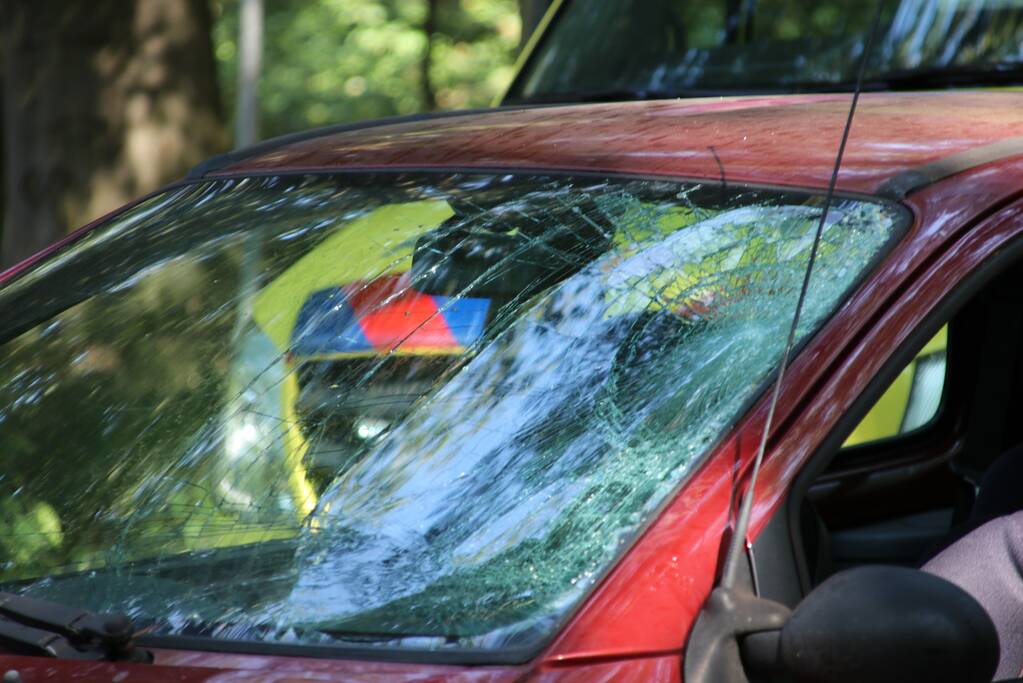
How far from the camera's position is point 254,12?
12.5 metres

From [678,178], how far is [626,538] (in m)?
0.65

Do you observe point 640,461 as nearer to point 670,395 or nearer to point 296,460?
→ point 670,395

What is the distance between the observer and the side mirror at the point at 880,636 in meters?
1.47

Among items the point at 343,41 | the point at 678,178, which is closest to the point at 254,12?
the point at 343,41

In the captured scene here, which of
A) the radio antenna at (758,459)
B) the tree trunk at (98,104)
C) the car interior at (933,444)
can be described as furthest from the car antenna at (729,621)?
the tree trunk at (98,104)

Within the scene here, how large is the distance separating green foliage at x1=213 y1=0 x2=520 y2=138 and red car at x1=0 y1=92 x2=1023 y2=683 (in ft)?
52.5

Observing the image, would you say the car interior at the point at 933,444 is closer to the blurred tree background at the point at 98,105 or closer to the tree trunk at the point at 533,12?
the tree trunk at the point at 533,12

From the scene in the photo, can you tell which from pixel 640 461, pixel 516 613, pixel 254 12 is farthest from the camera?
pixel 254 12

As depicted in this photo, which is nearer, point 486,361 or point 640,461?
point 640,461

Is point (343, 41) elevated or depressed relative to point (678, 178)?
depressed

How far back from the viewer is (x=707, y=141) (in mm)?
2219

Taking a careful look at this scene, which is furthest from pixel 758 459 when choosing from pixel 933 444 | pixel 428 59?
pixel 428 59

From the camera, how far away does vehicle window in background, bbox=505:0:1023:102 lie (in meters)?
3.47

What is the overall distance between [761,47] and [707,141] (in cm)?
171
